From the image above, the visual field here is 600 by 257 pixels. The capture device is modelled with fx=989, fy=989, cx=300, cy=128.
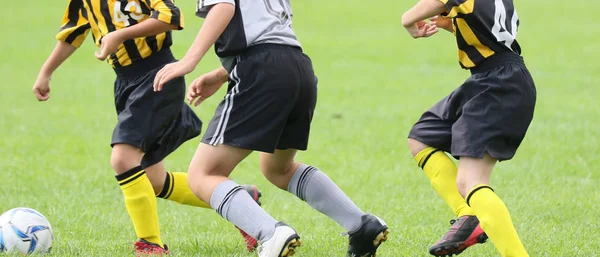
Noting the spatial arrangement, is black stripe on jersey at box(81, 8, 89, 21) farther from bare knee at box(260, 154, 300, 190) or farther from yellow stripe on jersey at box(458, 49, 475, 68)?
yellow stripe on jersey at box(458, 49, 475, 68)

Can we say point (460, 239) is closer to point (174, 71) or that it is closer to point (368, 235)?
point (368, 235)

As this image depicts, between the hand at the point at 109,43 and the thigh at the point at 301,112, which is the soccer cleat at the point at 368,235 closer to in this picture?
the thigh at the point at 301,112

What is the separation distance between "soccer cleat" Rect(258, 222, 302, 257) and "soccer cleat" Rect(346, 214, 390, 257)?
1.71ft

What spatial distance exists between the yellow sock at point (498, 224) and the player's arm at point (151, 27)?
1689mm

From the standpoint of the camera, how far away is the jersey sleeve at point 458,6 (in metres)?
4.34

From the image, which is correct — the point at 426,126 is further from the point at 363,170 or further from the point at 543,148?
the point at 543,148

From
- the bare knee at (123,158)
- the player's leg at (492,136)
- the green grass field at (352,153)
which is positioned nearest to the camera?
the player's leg at (492,136)

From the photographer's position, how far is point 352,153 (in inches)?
365

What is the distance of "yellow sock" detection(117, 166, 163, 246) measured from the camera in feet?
16.3

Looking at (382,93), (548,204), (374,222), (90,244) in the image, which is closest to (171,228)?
(90,244)

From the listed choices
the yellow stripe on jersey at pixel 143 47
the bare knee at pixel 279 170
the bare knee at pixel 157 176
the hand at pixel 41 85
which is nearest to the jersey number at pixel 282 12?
the bare knee at pixel 279 170

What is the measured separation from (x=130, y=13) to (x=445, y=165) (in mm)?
1782

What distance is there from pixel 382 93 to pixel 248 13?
9120 mm

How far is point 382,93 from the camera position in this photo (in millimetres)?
13445
